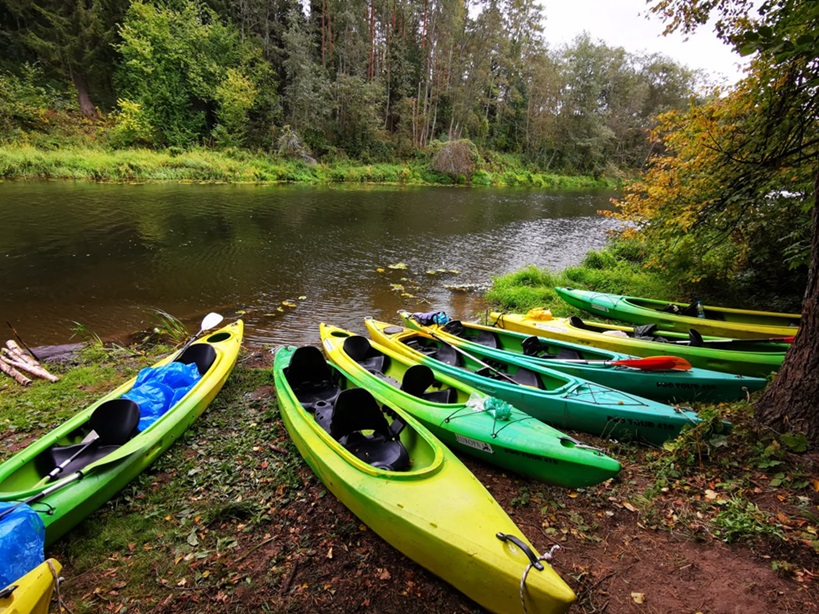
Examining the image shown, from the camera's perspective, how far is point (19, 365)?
5.51 m

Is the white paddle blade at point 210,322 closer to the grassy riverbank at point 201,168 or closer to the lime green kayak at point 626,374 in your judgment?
the lime green kayak at point 626,374

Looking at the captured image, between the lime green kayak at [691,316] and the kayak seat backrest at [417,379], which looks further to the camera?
the lime green kayak at [691,316]

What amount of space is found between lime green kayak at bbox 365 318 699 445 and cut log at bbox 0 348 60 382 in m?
4.86

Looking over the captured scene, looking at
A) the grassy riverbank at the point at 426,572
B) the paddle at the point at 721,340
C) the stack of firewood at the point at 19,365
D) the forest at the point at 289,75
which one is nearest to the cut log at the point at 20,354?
the stack of firewood at the point at 19,365

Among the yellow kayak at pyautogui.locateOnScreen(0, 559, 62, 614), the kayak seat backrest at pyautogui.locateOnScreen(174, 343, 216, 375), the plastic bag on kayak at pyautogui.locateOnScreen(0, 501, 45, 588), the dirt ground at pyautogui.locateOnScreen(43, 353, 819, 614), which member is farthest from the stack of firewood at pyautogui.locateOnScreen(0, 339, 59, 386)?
the yellow kayak at pyautogui.locateOnScreen(0, 559, 62, 614)

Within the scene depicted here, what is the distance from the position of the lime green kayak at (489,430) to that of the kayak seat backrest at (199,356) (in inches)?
73.5

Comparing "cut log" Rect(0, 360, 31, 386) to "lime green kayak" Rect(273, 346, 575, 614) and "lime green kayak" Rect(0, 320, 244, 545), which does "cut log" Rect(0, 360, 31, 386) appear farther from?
"lime green kayak" Rect(273, 346, 575, 614)

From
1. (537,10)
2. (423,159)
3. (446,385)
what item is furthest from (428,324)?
(537,10)

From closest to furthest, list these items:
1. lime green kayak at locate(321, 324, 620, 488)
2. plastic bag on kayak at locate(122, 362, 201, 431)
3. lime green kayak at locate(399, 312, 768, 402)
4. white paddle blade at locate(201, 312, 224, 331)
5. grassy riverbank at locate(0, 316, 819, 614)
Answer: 1. grassy riverbank at locate(0, 316, 819, 614)
2. lime green kayak at locate(321, 324, 620, 488)
3. plastic bag on kayak at locate(122, 362, 201, 431)
4. lime green kayak at locate(399, 312, 768, 402)
5. white paddle blade at locate(201, 312, 224, 331)

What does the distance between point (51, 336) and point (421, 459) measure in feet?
24.0

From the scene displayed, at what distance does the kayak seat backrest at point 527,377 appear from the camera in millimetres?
5109

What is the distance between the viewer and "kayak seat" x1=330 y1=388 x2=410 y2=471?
146 inches

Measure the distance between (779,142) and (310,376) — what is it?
6.60 m

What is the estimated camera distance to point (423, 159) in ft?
118
